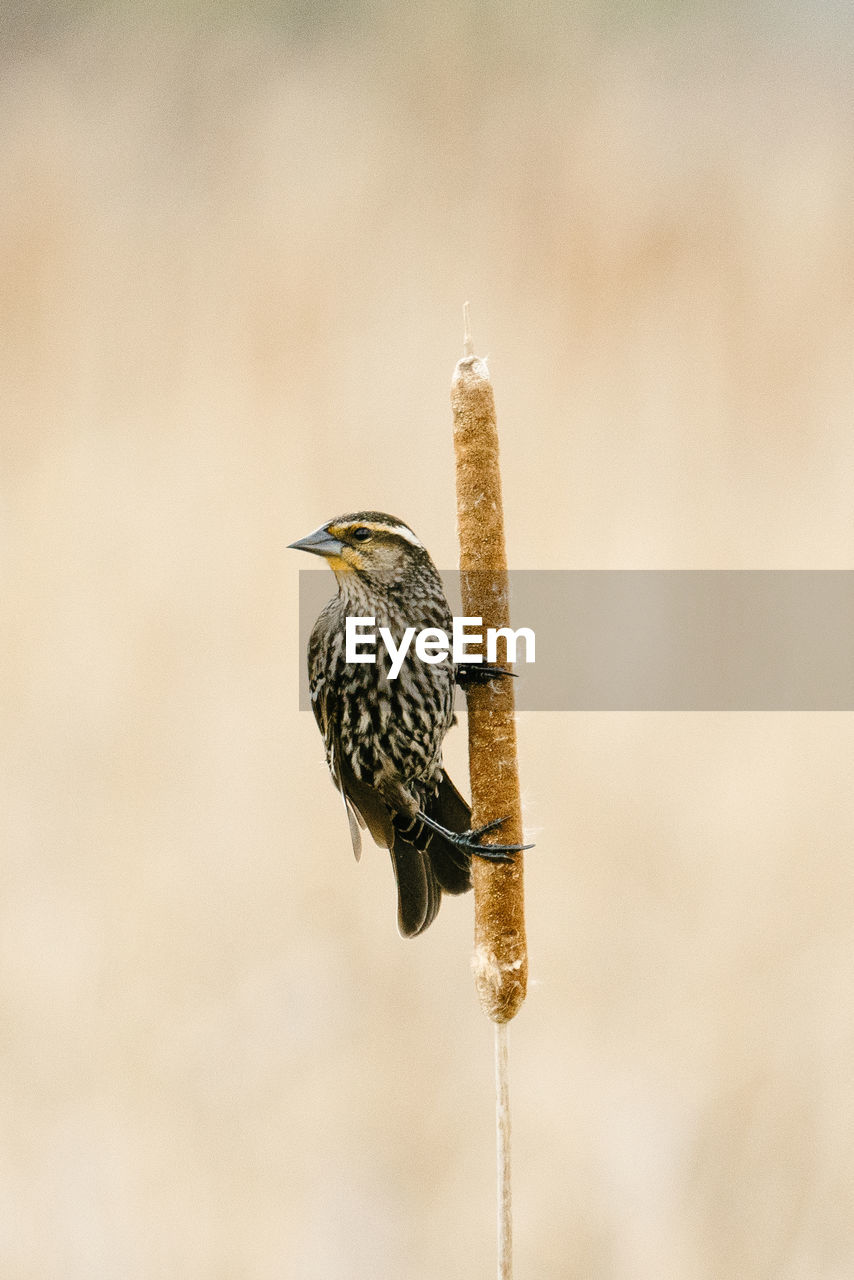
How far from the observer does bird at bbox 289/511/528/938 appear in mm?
1116

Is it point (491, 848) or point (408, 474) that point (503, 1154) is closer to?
point (491, 848)

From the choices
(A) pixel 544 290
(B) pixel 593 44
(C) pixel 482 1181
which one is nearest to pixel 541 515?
(A) pixel 544 290

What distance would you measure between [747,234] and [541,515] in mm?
809

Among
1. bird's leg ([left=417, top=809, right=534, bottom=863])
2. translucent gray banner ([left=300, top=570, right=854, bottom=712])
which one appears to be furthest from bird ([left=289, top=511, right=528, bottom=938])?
translucent gray banner ([left=300, top=570, right=854, bottom=712])

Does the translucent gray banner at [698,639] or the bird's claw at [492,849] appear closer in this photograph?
the bird's claw at [492,849]

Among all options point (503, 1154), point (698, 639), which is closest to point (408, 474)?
point (698, 639)

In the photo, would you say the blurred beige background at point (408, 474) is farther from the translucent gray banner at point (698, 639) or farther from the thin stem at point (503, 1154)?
the thin stem at point (503, 1154)

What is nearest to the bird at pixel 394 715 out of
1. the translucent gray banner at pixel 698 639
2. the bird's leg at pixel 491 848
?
the bird's leg at pixel 491 848

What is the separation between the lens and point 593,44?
2.35 m

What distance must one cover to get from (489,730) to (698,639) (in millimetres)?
1507

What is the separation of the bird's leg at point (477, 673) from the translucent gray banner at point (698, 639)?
1.21 metres

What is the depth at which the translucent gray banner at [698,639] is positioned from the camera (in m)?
2.27

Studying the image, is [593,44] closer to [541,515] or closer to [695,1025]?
[541,515]

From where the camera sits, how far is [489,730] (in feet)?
3.01
